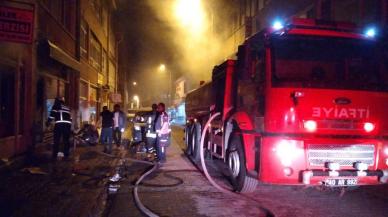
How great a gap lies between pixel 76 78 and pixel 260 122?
1529 centimetres

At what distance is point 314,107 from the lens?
641cm

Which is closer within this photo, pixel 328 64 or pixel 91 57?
pixel 328 64

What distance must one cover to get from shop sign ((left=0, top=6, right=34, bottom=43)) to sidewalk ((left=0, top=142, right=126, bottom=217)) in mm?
2940

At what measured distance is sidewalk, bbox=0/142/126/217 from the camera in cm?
618

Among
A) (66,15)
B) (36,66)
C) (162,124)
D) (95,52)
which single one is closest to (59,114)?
(36,66)

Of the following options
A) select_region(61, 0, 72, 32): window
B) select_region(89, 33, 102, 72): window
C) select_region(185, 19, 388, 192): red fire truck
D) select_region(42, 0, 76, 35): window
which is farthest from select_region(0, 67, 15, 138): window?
select_region(89, 33, 102, 72): window

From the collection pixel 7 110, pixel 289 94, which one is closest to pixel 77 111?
pixel 7 110

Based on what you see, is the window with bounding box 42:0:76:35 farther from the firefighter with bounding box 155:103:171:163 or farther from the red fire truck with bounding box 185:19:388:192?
the red fire truck with bounding box 185:19:388:192

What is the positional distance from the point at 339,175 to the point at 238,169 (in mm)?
2006

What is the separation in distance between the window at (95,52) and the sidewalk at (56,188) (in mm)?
15784

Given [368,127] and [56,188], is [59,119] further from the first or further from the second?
[368,127]

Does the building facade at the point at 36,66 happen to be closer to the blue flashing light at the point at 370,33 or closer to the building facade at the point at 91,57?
the building facade at the point at 91,57

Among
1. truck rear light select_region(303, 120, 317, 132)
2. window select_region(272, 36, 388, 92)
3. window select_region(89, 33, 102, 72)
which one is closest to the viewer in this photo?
truck rear light select_region(303, 120, 317, 132)

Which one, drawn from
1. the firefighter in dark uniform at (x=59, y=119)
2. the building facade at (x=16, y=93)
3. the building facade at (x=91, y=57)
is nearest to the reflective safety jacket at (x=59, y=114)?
the firefighter in dark uniform at (x=59, y=119)
